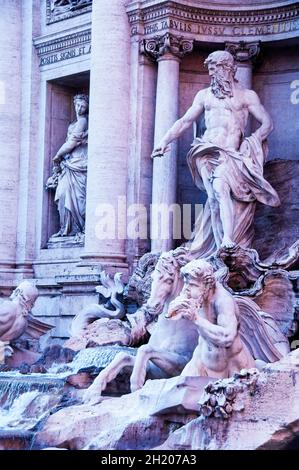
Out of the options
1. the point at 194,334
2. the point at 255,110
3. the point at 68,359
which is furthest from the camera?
the point at 255,110

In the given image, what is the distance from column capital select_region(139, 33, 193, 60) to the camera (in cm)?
1802

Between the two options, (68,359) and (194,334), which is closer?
(194,334)

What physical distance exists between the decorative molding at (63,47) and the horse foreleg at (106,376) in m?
8.25

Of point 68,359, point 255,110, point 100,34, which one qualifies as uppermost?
point 100,34

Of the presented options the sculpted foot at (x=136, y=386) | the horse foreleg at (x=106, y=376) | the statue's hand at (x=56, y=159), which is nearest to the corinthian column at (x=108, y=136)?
the statue's hand at (x=56, y=159)

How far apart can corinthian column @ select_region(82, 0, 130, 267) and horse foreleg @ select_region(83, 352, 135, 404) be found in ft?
18.0

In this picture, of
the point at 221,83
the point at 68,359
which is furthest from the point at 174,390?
the point at 221,83

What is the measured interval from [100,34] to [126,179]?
220cm

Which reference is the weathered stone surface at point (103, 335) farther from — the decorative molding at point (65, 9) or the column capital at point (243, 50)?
the decorative molding at point (65, 9)

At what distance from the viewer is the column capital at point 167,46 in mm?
18016

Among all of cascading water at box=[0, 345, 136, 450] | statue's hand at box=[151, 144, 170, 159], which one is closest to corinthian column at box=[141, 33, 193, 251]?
statue's hand at box=[151, 144, 170, 159]

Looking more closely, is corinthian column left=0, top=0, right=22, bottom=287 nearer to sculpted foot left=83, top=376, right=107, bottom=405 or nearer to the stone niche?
the stone niche

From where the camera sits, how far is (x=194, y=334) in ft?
42.7

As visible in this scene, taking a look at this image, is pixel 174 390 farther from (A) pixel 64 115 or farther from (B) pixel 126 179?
(A) pixel 64 115
